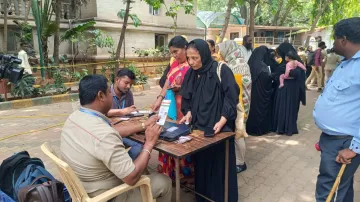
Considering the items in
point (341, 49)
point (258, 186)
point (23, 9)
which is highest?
point (23, 9)

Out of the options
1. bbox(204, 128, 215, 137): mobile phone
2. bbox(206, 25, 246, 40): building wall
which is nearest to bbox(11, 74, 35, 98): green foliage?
bbox(204, 128, 215, 137): mobile phone

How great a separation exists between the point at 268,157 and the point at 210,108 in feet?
6.79

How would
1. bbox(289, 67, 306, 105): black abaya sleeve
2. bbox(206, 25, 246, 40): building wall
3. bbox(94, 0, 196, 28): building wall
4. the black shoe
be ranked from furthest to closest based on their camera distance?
1. bbox(206, 25, 246, 40): building wall
2. bbox(94, 0, 196, 28): building wall
3. bbox(289, 67, 306, 105): black abaya sleeve
4. the black shoe

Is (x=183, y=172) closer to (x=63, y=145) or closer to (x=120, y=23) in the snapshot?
(x=63, y=145)

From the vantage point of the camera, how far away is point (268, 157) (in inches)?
162

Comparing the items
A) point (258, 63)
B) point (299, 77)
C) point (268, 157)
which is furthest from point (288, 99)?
point (268, 157)

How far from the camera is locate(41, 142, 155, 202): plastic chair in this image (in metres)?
1.71

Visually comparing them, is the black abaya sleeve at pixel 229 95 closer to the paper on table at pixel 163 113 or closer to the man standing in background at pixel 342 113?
the paper on table at pixel 163 113

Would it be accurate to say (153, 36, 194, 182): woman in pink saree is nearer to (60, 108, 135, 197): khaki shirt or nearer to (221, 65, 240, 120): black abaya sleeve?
(221, 65, 240, 120): black abaya sleeve

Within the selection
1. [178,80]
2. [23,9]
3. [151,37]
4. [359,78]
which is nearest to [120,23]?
[151,37]

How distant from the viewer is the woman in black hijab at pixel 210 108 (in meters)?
2.44

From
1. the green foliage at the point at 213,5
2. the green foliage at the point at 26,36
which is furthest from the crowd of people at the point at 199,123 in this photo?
the green foliage at the point at 213,5

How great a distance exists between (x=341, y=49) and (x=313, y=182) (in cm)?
201

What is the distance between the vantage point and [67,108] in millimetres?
7312
